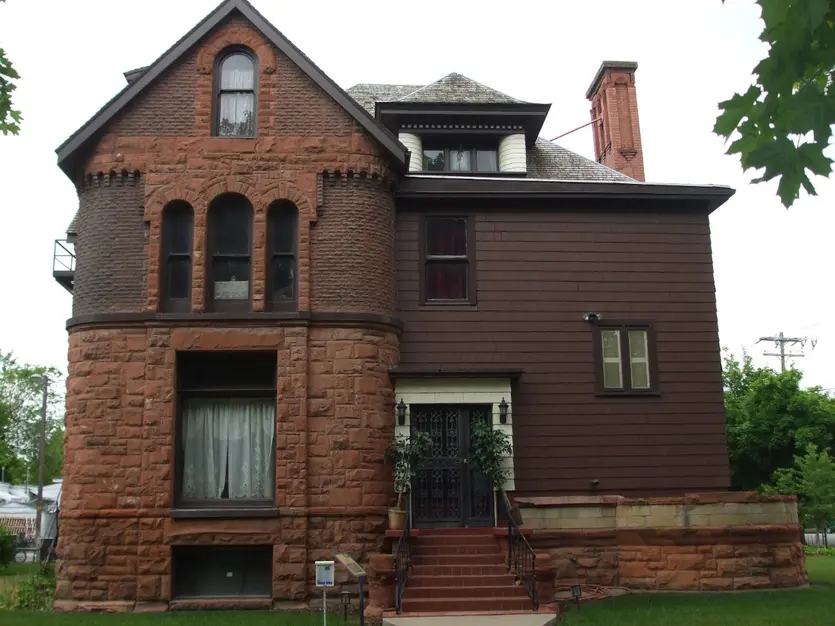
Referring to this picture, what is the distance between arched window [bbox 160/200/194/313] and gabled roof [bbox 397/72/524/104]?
5657 millimetres

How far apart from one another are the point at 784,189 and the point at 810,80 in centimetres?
71

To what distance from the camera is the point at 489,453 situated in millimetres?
15484

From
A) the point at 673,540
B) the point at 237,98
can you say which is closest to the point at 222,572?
the point at 673,540

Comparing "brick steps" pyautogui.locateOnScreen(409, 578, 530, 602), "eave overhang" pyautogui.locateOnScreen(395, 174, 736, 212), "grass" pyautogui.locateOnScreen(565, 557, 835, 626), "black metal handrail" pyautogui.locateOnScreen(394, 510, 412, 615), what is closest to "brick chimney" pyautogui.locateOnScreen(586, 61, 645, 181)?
"eave overhang" pyautogui.locateOnScreen(395, 174, 736, 212)

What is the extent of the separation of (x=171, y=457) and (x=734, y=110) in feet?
41.2

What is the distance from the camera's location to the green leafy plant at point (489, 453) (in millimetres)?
15477

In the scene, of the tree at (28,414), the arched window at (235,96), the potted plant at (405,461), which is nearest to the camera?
the potted plant at (405,461)

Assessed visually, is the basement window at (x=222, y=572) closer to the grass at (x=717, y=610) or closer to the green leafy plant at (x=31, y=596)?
the green leafy plant at (x=31, y=596)

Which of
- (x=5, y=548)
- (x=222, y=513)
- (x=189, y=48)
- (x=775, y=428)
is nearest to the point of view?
(x=222, y=513)

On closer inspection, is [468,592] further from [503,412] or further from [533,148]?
[533,148]

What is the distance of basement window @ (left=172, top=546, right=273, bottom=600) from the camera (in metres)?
15.2

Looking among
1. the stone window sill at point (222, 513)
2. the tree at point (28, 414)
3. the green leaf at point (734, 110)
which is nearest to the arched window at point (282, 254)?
the stone window sill at point (222, 513)

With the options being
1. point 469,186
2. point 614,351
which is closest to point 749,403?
point 614,351

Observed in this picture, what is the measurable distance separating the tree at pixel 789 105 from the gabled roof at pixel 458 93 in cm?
1415
